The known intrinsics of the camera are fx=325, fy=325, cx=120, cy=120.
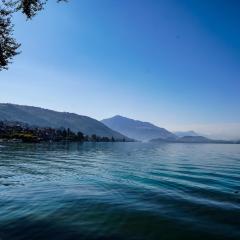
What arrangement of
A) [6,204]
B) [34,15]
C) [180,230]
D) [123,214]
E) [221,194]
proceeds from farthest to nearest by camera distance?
[221,194]
[6,204]
[123,214]
[34,15]
[180,230]

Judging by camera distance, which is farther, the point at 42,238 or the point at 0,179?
the point at 0,179

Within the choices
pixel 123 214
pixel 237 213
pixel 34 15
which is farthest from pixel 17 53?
pixel 237 213

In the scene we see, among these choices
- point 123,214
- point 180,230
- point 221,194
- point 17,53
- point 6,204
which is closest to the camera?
point 180,230

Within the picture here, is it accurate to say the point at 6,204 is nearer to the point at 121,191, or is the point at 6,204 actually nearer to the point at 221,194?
the point at 121,191

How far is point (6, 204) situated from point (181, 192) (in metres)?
20.2

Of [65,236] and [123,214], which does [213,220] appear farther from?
[65,236]

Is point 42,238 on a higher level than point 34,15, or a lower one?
lower

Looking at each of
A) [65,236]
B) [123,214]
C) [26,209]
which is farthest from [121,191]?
[65,236]

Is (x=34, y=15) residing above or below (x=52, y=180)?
above

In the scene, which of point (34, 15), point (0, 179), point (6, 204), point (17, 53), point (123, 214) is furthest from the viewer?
point (0, 179)

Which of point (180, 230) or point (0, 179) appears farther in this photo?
point (0, 179)

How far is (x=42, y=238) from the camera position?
2080 centimetres

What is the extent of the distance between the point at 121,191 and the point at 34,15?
22.9 m

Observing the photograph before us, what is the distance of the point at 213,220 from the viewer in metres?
26.3
